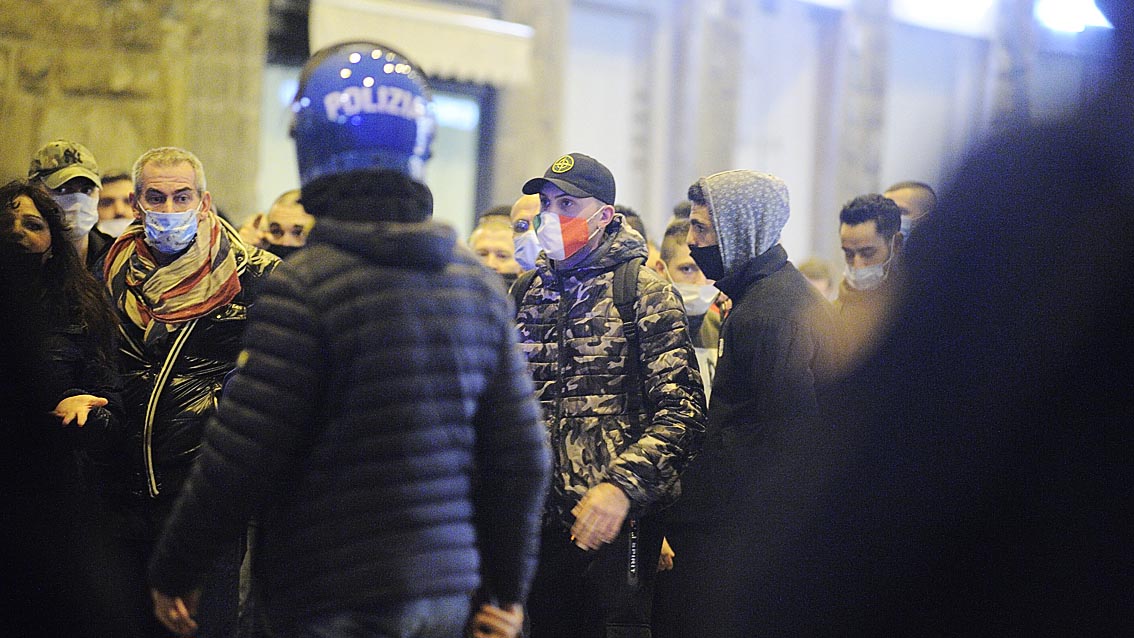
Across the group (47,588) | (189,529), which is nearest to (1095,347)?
(189,529)

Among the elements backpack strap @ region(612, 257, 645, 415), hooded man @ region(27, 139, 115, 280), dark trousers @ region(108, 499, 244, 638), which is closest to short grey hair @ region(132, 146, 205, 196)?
hooded man @ region(27, 139, 115, 280)

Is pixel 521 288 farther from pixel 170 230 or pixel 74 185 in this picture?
pixel 74 185

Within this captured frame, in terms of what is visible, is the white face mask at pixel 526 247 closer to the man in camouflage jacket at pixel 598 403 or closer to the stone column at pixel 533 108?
the man in camouflage jacket at pixel 598 403

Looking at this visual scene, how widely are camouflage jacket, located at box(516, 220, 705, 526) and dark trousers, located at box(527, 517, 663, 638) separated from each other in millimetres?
134

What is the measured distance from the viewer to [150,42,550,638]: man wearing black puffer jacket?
221cm

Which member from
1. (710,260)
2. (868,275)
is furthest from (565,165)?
(868,275)

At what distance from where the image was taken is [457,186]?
35.3ft

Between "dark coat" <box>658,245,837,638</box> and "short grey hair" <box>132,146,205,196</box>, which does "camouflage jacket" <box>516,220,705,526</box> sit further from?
"short grey hair" <box>132,146,205,196</box>

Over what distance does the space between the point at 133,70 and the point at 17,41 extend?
662mm

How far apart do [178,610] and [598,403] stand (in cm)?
153

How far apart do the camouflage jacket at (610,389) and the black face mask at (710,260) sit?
246 millimetres

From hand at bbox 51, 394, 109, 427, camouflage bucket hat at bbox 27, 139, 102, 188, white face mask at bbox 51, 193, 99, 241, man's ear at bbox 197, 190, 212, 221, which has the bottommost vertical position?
hand at bbox 51, 394, 109, 427

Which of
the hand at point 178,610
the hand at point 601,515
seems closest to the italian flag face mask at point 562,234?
the hand at point 601,515

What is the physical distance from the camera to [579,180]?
3.76 metres
